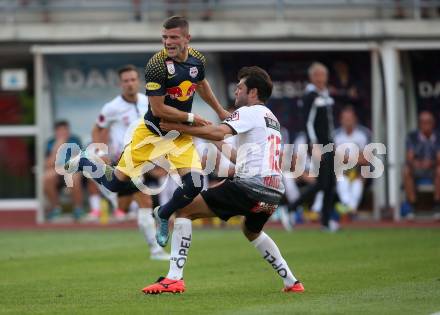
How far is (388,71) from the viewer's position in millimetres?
21859

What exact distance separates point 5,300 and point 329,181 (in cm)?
966

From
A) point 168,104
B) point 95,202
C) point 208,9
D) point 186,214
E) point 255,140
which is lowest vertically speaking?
point 95,202

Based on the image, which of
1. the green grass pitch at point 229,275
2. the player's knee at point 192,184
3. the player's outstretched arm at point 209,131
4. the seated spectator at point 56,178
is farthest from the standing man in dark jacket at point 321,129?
the player's outstretched arm at point 209,131

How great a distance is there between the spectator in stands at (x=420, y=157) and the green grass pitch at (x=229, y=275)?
3248 mm

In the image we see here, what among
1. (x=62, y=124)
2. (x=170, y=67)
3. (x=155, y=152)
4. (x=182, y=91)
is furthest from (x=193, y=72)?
(x=62, y=124)

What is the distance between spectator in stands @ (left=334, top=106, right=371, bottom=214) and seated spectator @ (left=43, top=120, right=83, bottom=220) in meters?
5.34

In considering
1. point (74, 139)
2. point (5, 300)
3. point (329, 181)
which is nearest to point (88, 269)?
point (5, 300)

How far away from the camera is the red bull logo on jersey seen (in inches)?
423

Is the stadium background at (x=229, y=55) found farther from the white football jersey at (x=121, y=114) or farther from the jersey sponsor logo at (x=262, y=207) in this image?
the jersey sponsor logo at (x=262, y=207)

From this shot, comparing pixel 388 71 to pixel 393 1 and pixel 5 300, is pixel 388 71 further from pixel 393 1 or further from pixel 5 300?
pixel 5 300

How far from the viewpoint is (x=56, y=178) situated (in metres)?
22.8

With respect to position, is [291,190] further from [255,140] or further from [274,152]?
[255,140]

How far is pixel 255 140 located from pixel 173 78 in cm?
151

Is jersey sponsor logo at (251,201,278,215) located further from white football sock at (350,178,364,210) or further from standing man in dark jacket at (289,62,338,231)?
white football sock at (350,178,364,210)
